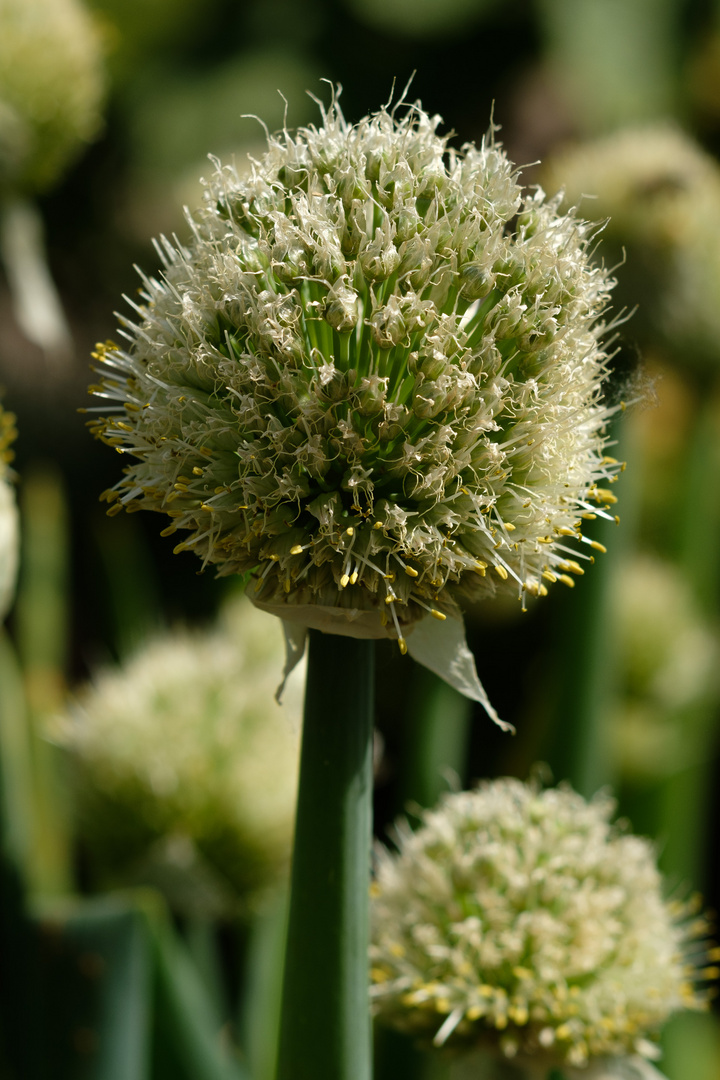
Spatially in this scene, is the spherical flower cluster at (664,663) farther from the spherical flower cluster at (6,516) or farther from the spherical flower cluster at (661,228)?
the spherical flower cluster at (6,516)

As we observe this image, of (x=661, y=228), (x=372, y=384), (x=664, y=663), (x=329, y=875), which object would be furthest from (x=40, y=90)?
(x=664, y=663)

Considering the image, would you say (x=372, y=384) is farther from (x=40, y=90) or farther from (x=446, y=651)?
(x=40, y=90)

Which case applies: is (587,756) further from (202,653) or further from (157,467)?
(157,467)

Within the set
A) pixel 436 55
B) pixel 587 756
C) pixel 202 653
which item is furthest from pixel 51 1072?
pixel 436 55

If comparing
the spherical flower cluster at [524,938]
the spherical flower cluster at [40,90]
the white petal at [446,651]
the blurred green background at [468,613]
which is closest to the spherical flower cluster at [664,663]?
the blurred green background at [468,613]

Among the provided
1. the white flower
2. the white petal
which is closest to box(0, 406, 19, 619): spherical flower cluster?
the white flower

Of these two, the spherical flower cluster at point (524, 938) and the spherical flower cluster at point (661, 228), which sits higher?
the spherical flower cluster at point (661, 228)
